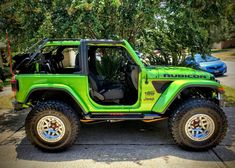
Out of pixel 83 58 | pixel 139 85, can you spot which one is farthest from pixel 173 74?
pixel 83 58

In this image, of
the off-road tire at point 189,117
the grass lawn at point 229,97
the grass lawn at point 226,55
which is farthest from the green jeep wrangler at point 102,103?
the grass lawn at point 226,55

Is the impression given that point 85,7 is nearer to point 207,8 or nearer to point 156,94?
point 156,94

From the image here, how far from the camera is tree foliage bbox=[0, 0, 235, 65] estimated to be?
19.0 ft

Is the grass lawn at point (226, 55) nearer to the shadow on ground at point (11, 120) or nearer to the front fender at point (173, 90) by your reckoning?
the front fender at point (173, 90)

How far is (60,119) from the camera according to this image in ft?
14.6

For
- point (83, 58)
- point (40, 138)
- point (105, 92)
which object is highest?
point (83, 58)

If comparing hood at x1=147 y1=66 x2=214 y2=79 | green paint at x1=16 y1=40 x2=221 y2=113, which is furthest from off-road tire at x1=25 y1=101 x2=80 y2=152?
hood at x1=147 y1=66 x2=214 y2=79

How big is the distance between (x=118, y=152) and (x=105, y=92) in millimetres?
1157

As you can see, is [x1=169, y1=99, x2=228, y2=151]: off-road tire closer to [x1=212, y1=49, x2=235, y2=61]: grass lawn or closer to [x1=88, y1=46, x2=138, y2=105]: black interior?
[x1=88, y1=46, x2=138, y2=105]: black interior

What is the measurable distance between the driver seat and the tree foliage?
59.3 inches

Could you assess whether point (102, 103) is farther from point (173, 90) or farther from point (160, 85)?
point (173, 90)

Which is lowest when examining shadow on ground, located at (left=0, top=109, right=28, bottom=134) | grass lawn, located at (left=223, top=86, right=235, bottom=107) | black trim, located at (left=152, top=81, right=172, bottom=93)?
shadow on ground, located at (left=0, top=109, right=28, bottom=134)

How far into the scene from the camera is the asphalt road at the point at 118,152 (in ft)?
13.5

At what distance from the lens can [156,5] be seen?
19.7 feet
